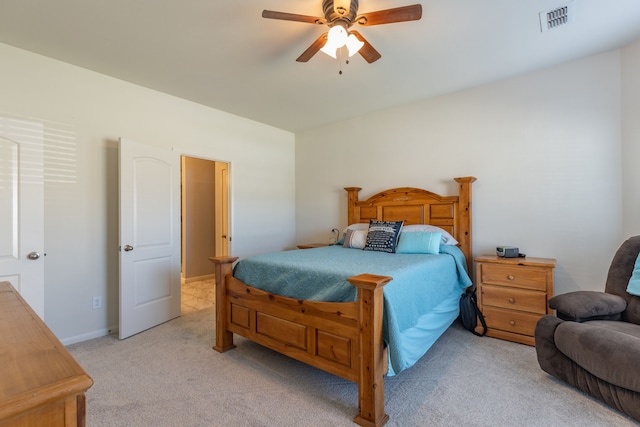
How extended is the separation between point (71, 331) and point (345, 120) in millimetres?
4050

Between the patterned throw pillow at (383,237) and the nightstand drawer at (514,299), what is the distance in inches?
37.9

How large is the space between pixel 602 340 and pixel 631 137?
75.1 inches

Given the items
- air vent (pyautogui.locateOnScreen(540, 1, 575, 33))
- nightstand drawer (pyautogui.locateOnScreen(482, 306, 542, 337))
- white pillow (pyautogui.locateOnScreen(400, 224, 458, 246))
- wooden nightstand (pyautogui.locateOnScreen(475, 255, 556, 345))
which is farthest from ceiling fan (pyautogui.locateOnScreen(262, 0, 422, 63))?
nightstand drawer (pyautogui.locateOnScreen(482, 306, 542, 337))

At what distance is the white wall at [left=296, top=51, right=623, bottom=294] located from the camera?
273 centimetres

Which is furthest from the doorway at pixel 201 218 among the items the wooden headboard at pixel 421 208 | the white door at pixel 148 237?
the wooden headboard at pixel 421 208

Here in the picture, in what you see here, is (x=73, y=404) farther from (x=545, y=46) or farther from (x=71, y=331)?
(x=545, y=46)

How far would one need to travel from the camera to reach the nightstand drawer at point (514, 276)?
8.71 ft

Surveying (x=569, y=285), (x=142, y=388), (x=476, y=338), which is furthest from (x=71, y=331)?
(x=569, y=285)

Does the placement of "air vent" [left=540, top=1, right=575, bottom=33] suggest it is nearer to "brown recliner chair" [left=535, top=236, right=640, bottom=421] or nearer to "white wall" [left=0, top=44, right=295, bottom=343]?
"brown recliner chair" [left=535, top=236, right=640, bottom=421]

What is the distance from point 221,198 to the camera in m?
Answer: 5.47

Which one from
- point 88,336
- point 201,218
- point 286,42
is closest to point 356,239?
point 286,42

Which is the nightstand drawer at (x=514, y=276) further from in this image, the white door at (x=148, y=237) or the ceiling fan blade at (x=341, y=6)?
the white door at (x=148, y=237)

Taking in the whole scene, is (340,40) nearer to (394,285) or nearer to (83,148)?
(394,285)

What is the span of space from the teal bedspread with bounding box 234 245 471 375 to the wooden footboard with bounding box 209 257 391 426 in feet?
0.24
